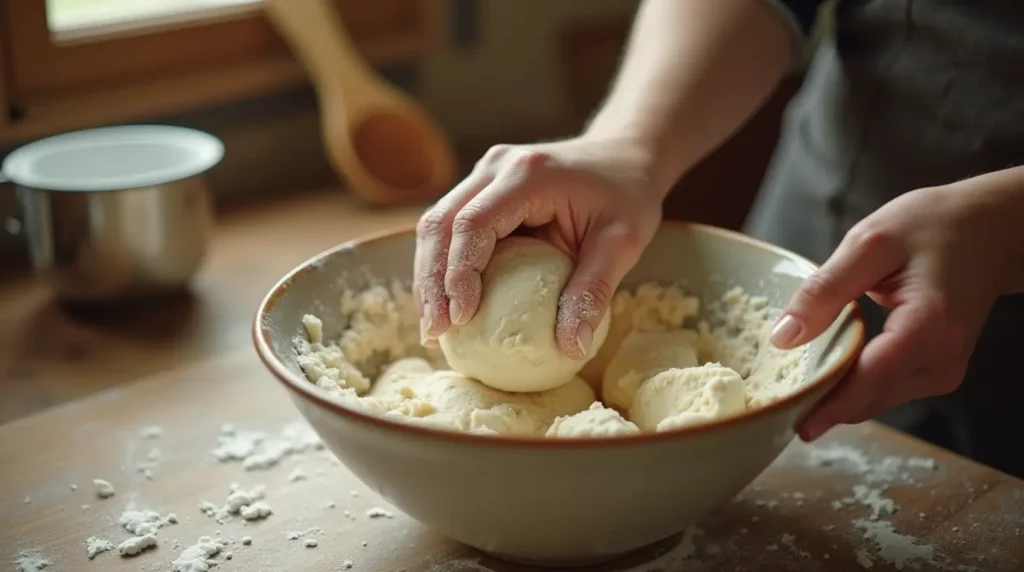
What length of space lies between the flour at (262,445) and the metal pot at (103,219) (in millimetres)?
292

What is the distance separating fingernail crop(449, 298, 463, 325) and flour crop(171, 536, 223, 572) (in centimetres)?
25

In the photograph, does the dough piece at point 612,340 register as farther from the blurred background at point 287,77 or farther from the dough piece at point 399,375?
the blurred background at point 287,77

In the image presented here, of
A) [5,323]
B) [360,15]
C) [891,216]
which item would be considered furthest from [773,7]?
[5,323]

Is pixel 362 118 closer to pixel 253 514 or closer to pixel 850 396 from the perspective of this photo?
pixel 253 514

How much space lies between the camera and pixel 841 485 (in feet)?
2.90

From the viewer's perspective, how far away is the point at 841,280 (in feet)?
2.45

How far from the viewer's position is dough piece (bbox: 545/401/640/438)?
72 cm

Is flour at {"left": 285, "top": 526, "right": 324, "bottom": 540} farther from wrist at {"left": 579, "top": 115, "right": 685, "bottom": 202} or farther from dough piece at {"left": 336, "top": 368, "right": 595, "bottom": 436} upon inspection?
wrist at {"left": 579, "top": 115, "right": 685, "bottom": 202}

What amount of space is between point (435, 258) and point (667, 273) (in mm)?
240

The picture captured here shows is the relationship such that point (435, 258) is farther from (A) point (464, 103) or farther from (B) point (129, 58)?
(A) point (464, 103)

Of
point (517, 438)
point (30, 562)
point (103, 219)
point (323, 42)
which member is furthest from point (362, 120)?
point (517, 438)

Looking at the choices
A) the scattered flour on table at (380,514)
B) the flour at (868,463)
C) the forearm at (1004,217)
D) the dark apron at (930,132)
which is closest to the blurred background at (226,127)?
the scattered flour on table at (380,514)

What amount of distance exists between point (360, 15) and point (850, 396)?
3.60 feet

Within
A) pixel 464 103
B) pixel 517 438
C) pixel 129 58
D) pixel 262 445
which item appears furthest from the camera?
pixel 464 103
